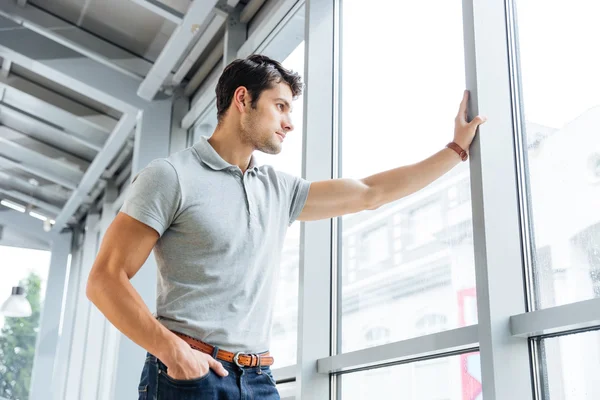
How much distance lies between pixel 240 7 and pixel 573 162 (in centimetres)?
254

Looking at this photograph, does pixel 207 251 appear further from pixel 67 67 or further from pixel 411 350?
pixel 67 67

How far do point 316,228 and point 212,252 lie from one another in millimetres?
970

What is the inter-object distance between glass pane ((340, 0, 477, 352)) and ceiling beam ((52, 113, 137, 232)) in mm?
2519

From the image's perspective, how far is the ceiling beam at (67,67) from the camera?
461 centimetres

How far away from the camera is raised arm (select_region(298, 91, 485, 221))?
76.0 inches

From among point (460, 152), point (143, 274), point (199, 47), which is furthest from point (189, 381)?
point (199, 47)

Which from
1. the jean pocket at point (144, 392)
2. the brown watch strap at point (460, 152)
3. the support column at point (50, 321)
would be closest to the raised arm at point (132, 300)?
the jean pocket at point (144, 392)

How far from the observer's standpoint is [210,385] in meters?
1.60

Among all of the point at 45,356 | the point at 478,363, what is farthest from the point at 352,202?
the point at 45,356

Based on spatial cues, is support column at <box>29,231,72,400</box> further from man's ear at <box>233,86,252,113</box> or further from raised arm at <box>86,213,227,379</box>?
raised arm at <box>86,213,227,379</box>

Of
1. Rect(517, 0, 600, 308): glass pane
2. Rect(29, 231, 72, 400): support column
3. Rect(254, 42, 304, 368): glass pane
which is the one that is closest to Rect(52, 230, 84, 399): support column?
Rect(29, 231, 72, 400): support column

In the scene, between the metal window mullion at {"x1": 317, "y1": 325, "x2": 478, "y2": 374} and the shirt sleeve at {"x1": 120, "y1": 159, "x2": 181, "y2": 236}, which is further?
the metal window mullion at {"x1": 317, "y1": 325, "x2": 478, "y2": 374}

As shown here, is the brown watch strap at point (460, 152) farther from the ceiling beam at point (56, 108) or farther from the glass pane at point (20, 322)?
the glass pane at point (20, 322)

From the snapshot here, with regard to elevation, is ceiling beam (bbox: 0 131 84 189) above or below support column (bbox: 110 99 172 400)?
above
